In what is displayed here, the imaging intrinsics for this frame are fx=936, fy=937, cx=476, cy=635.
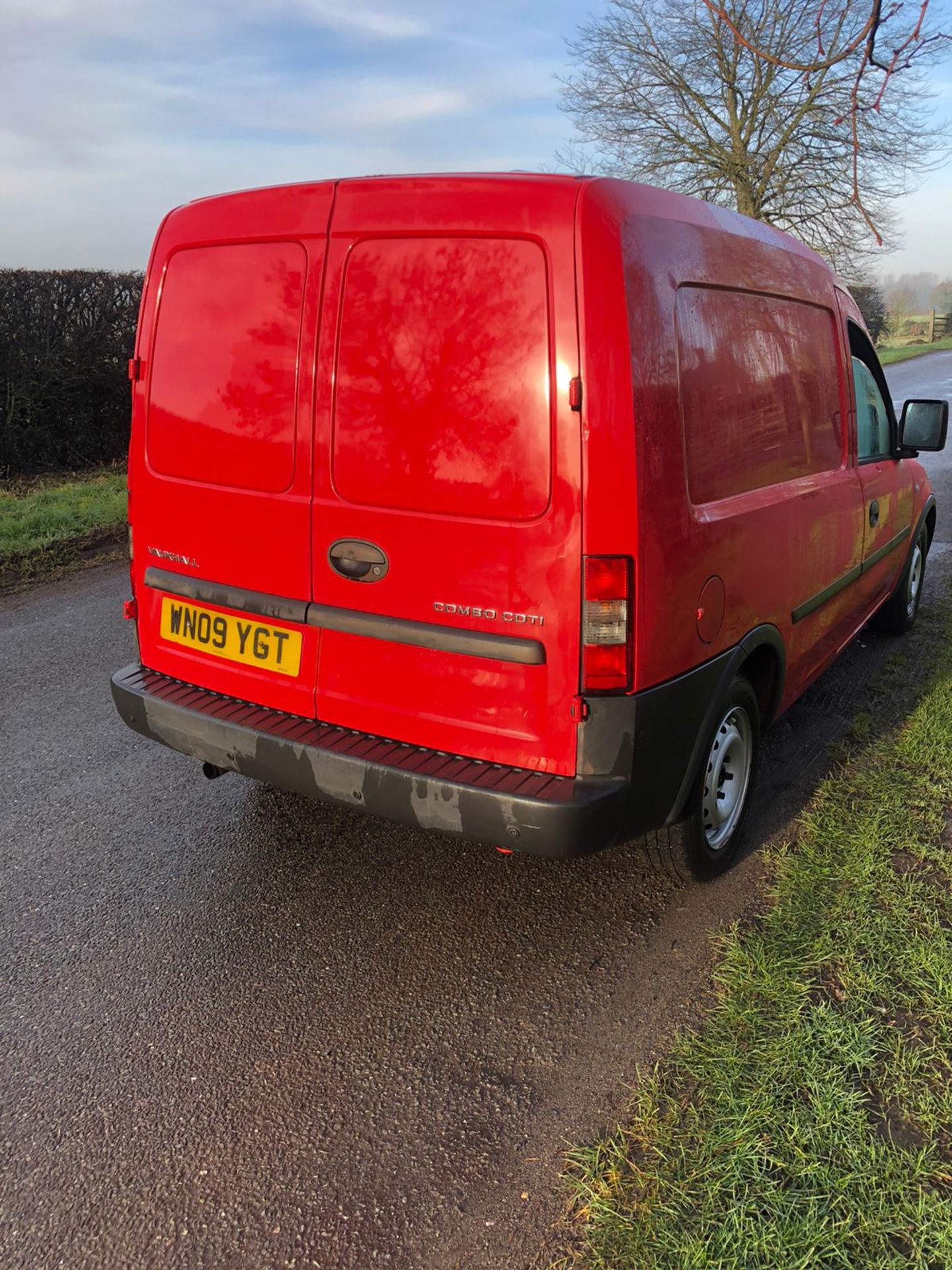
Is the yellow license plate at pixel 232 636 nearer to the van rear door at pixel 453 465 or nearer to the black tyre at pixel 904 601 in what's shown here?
the van rear door at pixel 453 465

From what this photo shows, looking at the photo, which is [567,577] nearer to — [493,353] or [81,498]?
[493,353]

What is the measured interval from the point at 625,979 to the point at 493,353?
1.81m

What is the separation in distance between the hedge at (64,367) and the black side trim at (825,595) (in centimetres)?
883

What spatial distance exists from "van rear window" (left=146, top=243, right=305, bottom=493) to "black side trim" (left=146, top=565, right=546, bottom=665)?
347 mm

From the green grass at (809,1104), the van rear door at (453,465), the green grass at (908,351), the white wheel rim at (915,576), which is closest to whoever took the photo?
the green grass at (809,1104)

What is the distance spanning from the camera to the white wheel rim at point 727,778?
314 cm

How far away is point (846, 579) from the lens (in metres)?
4.20

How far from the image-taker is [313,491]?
2.79 meters

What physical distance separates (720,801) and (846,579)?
1.48 metres

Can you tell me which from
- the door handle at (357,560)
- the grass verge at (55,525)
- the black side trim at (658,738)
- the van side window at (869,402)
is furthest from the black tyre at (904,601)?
the grass verge at (55,525)

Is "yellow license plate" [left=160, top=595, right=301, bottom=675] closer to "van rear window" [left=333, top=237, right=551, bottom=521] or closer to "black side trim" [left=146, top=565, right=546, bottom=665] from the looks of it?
"black side trim" [left=146, top=565, right=546, bottom=665]

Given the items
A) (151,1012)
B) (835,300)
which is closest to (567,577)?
(151,1012)

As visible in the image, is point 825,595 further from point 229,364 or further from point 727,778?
point 229,364

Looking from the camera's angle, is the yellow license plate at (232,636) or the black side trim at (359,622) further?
the yellow license plate at (232,636)
